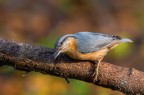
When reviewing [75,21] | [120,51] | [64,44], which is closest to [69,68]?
[64,44]

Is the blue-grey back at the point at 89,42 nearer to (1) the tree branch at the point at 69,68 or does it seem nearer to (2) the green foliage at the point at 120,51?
→ (1) the tree branch at the point at 69,68

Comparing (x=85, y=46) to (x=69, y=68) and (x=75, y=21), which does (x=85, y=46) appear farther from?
(x=75, y=21)

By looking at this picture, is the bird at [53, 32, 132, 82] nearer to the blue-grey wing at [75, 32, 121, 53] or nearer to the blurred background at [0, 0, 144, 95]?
the blue-grey wing at [75, 32, 121, 53]

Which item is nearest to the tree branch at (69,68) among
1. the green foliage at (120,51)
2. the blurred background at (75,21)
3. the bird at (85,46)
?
the bird at (85,46)

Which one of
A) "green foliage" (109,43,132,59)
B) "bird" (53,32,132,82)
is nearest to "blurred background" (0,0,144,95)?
"green foliage" (109,43,132,59)

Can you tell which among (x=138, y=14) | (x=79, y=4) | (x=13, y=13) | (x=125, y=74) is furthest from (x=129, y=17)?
(x=125, y=74)

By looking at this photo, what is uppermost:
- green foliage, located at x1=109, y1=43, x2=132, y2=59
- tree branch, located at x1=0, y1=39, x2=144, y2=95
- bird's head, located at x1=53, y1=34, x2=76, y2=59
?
green foliage, located at x1=109, y1=43, x2=132, y2=59
